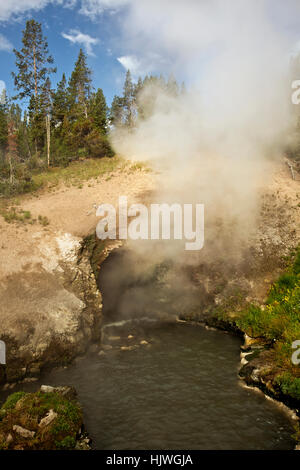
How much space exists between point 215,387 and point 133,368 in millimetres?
3088

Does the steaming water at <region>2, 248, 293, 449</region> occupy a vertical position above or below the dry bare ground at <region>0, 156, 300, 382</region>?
below

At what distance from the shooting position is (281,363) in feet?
34.0

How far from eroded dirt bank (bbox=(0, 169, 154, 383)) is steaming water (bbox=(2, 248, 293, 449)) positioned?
36.1 inches

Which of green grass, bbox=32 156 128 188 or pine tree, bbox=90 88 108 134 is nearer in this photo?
green grass, bbox=32 156 128 188

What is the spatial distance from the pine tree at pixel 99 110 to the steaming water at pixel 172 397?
83.9 feet

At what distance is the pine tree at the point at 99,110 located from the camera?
34338 millimetres

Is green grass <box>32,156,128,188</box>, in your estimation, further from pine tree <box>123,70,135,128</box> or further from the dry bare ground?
pine tree <box>123,70,135,128</box>

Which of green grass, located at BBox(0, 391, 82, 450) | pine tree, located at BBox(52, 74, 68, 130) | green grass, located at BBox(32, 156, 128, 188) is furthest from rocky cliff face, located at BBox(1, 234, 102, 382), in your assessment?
pine tree, located at BBox(52, 74, 68, 130)

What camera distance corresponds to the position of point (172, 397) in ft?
32.9

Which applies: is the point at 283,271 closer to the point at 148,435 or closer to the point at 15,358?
the point at 148,435

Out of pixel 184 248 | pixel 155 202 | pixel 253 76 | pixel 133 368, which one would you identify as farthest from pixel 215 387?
pixel 253 76

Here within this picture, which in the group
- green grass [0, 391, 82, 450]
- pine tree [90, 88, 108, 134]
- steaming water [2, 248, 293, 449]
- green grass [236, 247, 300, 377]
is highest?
pine tree [90, 88, 108, 134]

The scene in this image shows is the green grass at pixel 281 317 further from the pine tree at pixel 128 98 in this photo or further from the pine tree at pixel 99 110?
the pine tree at pixel 128 98

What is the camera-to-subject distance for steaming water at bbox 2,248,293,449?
8234 mm
